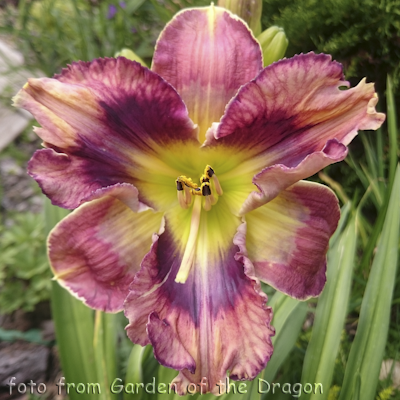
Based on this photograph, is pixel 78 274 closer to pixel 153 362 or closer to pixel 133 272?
pixel 133 272

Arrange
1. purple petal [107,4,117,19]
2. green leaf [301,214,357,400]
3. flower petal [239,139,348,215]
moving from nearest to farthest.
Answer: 1. flower petal [239,139,348,215]
2. green leaf [301,214,357,400]
3. purple petal [107,4,117,19]

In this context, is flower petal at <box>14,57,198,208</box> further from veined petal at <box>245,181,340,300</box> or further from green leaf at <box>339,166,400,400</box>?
green leaf at <box>339,166,400,400</box>

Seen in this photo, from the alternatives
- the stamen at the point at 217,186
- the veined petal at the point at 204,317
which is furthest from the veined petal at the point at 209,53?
the veined petal at the point at 204,317

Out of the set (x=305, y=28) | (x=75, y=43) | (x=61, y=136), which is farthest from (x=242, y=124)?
(x=75, y=43)

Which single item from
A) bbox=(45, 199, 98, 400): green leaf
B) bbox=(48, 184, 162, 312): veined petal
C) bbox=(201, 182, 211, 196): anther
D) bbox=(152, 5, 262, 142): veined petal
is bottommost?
bbox=(45, 199, 98, 400): green leaf

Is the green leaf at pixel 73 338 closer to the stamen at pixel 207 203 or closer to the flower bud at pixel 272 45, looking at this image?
the stamen at pixel 207 203

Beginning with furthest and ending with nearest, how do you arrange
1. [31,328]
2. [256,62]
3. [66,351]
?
1. [31,328]
2. [66,351]
3. [256,62]

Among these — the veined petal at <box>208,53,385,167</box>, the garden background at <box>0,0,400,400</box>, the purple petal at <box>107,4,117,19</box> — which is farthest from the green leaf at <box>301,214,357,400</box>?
the purple petal at <box>107,4,117,19</box>
